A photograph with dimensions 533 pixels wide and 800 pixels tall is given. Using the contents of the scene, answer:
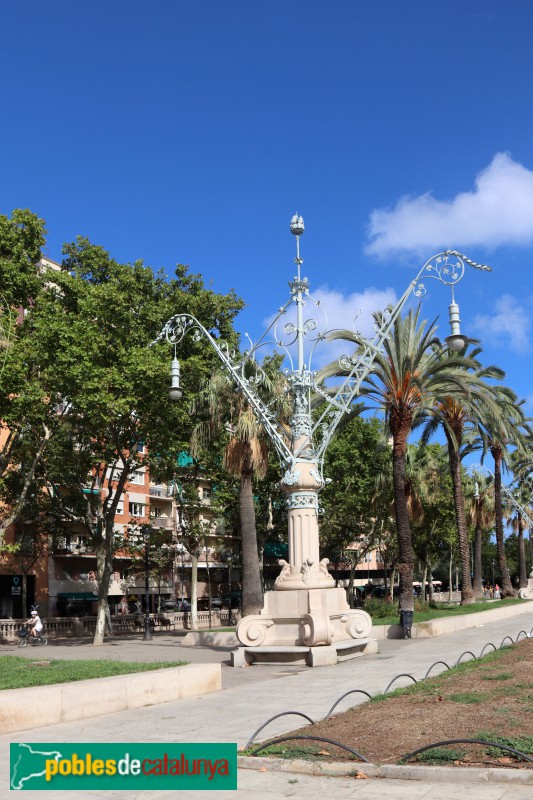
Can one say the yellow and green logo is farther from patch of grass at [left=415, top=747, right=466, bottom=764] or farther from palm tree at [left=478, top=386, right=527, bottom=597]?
palm tree at [left=478, top=386, right=527, bottom=597]

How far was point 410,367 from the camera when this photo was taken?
2569cm

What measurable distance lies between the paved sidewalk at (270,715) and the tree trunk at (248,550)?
13.2ft

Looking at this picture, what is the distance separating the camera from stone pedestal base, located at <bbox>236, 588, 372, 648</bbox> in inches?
692

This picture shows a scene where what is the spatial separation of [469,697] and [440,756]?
3.30 metres

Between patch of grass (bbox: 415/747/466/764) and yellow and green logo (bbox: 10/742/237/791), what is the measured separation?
1.69 m

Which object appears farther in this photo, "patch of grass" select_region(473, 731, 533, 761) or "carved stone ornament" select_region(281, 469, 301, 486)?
"carved stone ornament" select_region(281, 469, 301, 486)

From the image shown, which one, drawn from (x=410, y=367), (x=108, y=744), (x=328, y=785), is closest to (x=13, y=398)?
(x=410, y=367)

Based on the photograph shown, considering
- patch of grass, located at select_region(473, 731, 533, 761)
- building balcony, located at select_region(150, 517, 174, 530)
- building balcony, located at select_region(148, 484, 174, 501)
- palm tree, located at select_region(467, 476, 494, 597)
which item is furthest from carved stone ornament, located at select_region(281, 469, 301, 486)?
building balcony, located at select_region(150, 517, 174, 530)

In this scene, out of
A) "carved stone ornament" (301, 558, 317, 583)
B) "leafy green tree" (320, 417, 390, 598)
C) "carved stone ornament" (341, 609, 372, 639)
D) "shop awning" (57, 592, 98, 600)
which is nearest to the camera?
"carved stone ornament" (301, 558, 317, 583)

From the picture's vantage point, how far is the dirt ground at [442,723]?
7285mm

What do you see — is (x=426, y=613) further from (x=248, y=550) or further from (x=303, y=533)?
(x=303, y=533)

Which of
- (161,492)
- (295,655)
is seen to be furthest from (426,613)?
(161,492)

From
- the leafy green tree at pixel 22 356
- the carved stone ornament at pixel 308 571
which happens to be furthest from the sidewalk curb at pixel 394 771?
the leafy green tree at pixel 22 356

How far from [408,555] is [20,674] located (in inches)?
678
